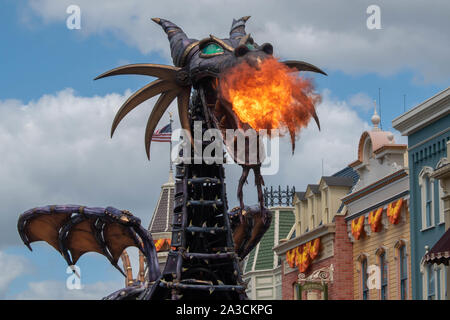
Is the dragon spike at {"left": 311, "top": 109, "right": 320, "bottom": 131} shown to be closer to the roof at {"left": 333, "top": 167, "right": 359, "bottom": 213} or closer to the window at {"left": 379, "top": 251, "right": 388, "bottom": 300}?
the window at {"left": 379, "top": 251, "right": 388, "bottom": 300}

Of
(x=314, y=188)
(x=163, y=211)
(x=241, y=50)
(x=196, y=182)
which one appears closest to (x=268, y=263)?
(x=163, y=211)

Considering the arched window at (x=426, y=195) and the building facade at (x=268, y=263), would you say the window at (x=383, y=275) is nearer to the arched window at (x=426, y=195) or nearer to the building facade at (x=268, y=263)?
the arched window at (x=426, y=195)

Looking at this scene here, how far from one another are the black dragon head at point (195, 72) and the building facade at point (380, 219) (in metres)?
17.8

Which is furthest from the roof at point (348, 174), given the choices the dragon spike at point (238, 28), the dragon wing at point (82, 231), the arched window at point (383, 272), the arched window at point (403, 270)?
the dragon spike at point (238, 28)

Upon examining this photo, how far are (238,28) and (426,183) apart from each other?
16.5 meters

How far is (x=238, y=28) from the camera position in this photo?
20328mm

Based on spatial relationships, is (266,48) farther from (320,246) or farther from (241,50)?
(320,246)

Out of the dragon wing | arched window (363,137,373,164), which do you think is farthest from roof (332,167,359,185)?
the dragon wing

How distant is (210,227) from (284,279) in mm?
31264

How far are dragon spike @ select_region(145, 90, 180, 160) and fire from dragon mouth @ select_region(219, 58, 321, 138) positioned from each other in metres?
2.13
